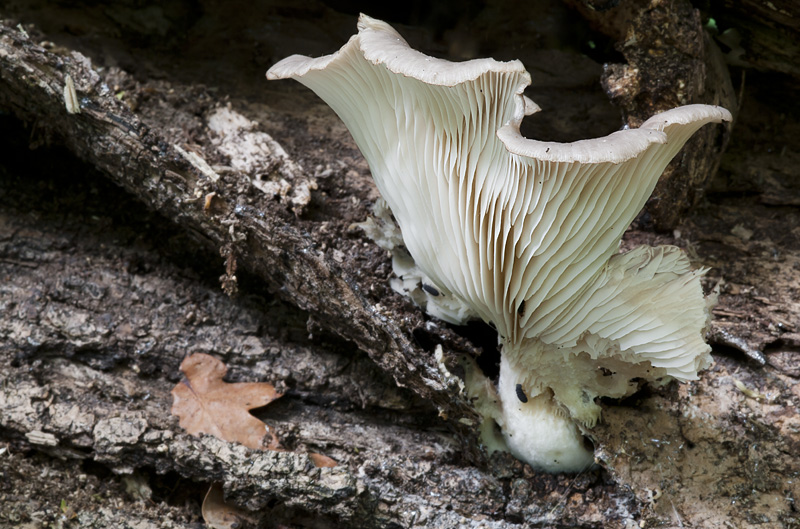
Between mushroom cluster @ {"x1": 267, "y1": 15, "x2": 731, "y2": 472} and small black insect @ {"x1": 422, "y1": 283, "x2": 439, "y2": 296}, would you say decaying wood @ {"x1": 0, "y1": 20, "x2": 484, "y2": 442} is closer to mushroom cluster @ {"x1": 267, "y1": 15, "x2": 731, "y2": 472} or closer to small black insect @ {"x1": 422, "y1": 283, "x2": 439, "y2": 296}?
small black insect @ {"x1": 422, "y1": 283, "x2": 439, "y2": 296}

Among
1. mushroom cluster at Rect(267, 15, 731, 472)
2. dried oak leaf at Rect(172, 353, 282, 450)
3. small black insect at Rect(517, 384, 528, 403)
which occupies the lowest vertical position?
dried oak leaf at Rect(172, 353, 282, 450)

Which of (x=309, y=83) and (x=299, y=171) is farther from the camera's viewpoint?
(x=299, y=171)

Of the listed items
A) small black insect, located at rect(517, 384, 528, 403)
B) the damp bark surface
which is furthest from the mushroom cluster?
the damp bark surface

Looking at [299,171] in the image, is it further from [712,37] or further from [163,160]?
[712,37]

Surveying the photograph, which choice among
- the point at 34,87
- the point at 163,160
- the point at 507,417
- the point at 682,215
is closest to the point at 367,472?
the point at 507,417

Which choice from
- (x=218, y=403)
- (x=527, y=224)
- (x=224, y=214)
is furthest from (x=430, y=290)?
(x=218, y=403)

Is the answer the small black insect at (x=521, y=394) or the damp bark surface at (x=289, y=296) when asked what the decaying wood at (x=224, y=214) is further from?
the small black insect at (x=521, y=394)
